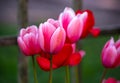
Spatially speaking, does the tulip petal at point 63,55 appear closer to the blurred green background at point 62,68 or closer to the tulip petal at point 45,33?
the tulip petal at point 45,33

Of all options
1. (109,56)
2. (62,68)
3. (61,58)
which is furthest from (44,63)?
(62,68)

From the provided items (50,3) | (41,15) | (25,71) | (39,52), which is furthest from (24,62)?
(50,3)

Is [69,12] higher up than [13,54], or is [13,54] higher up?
[69,12]

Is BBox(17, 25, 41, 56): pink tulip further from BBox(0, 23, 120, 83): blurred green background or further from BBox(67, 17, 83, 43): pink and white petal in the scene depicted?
BBox(0, 23, 120, 83): blurred green background

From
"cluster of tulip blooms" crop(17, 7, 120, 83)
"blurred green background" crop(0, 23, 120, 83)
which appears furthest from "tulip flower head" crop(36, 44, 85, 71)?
"blurred green background" crop(0, 23, 120, 83)

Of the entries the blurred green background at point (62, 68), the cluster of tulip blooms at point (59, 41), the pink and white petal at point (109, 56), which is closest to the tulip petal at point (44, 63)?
the cluster of tulip blooms at point (59, 41)

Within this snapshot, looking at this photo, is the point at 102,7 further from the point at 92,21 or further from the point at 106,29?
the point at 92,21

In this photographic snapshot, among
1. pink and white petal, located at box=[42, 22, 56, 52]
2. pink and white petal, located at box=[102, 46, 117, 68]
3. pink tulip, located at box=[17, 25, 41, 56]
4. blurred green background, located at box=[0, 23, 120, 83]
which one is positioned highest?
pink and white petal, located at box=[42, 22, 56, 52]

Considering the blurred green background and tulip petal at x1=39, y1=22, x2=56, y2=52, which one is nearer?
tulip petal at x1=39, y1=22, x2=56, y2=52

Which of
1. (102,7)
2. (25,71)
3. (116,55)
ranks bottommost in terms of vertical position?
(102,7)
